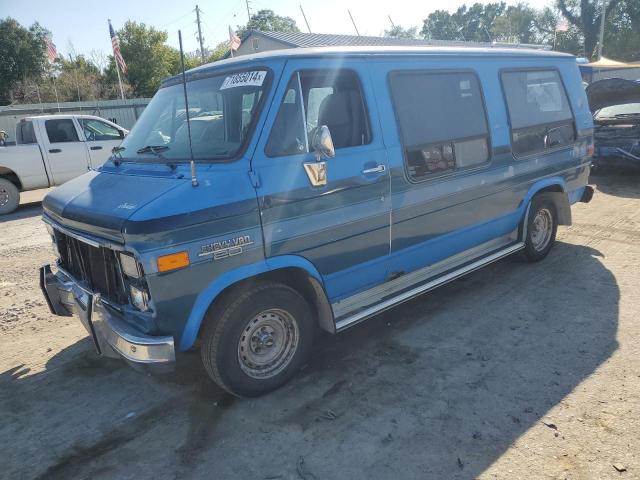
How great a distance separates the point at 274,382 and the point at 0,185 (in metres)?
9.37

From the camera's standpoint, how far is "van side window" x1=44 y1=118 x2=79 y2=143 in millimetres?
10711

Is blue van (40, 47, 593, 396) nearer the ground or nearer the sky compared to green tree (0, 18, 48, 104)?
nearer the ground

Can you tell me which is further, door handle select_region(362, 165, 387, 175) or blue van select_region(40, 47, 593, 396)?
door handle select_region(362, 165, 387, 175)

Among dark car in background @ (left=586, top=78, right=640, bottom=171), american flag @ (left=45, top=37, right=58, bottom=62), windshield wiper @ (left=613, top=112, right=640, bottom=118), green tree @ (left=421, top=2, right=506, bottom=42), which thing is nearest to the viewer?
dark car in background @ (left=586, top=78, right=640, bottom=171)

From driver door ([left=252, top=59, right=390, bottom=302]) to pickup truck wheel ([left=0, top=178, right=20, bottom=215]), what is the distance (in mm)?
9316

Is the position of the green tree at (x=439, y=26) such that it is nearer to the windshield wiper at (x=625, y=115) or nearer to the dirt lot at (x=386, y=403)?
the windshield wiper at (x=625, y=115)

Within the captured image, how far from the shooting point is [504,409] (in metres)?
3.15

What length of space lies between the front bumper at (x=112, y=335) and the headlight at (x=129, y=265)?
0.36 meters

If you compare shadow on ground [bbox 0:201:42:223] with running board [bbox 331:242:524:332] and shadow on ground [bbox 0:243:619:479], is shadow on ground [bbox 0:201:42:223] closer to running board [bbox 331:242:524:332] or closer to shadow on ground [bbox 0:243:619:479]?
shadow on ground [bbox 0:243:619:479]

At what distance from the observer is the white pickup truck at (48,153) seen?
402 inches

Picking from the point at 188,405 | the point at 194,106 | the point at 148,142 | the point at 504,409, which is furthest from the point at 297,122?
the point at 504,409

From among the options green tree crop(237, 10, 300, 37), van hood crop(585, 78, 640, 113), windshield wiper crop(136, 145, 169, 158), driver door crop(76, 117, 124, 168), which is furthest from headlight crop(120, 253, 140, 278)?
green tree crop(237, 10, 300, 37)


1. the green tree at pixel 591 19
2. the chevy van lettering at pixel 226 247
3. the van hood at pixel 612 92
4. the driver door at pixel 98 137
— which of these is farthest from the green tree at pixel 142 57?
the green tree at pixel 591 19

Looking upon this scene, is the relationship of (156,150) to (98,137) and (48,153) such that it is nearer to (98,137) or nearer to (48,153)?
(48,153)
